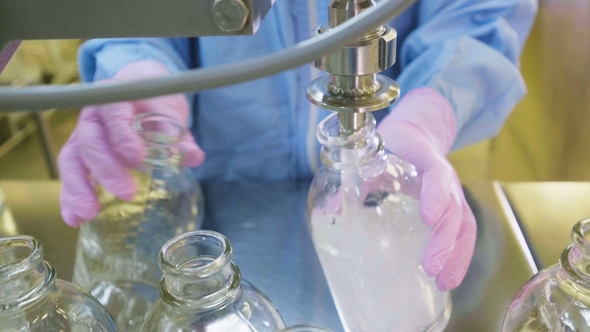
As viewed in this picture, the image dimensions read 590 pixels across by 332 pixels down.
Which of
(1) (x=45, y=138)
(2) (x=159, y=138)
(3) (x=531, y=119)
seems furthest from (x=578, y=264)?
(3) (x=531, y=119)

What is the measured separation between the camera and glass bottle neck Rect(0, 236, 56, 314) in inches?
11.1

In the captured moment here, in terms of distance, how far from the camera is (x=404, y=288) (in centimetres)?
40

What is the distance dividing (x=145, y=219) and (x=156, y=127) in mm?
96

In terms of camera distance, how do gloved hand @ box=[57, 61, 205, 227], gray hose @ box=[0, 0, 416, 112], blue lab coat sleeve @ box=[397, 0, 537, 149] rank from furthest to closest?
blue lab coat sleeve @ box=[397, 0, 537, 149], gloved hand @ box=[57, 61, 205, 227], gray hose @ box=[0, 0, 416, 112]

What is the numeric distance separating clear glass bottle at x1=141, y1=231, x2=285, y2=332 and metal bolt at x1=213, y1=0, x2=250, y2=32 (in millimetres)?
126

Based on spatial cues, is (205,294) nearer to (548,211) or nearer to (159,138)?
(159,138)

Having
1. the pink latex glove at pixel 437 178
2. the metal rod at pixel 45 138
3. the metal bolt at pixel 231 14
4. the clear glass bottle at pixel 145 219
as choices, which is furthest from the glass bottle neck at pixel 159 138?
the metal rod at pixel 45 138

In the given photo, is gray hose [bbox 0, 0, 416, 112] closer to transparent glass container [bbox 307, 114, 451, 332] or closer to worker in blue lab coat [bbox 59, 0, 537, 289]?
transparent glass container [bbox 307, 114, 451, 332]

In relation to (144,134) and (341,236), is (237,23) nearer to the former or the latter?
(341,236)

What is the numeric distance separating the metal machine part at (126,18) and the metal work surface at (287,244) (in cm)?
30

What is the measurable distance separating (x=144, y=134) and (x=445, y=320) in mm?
337

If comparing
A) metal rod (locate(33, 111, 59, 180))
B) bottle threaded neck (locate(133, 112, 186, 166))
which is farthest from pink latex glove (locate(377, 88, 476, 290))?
metal rod (locate(33, 111, 59, 180))

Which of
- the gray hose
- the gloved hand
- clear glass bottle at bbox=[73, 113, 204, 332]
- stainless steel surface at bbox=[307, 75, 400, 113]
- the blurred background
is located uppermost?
the gray hose

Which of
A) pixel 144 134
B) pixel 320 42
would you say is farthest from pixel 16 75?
pixel 320 42
